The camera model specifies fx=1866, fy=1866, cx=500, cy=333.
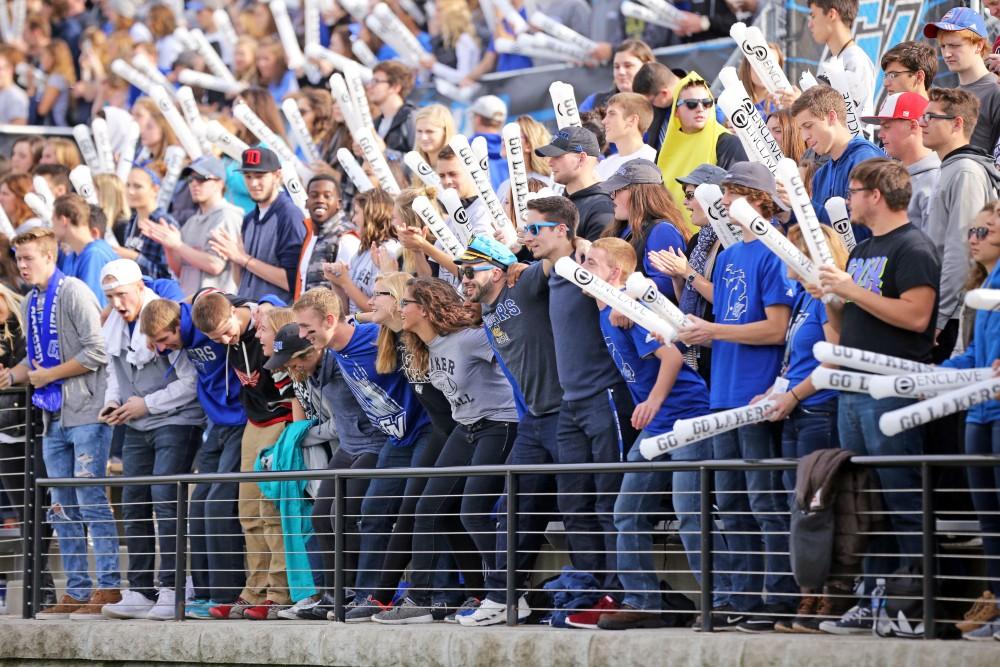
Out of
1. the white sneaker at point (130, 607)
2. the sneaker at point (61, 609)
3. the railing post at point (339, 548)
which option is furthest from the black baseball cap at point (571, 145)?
the sneaker at point (61, 609)

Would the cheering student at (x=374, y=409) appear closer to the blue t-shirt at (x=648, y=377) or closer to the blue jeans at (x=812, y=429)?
the blue t-shirt at (x=648, y=377)

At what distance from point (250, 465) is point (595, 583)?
268cm

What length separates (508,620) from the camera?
9.21 m

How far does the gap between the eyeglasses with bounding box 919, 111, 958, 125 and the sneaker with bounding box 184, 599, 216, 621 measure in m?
4.95

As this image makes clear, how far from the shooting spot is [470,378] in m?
9.89

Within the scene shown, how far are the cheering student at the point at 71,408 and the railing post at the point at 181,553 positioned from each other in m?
0.87

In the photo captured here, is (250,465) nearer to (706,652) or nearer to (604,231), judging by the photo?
(604,231)

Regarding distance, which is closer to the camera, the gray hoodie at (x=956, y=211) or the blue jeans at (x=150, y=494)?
the gray hoodie at (x=956, y=211)

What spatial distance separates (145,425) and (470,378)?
2.63m

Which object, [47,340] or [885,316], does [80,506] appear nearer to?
[47,340]

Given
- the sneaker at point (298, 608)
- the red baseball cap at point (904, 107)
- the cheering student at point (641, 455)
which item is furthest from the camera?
the sneaker at point (298, 608)

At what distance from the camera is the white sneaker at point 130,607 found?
11133 millimetres

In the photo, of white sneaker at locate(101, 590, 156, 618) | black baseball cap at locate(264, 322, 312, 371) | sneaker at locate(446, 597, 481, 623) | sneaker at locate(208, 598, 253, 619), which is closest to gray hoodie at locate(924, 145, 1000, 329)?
sneaker at locate(446, 597, 481, 623)

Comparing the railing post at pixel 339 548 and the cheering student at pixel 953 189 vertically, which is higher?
the cheering student at pixel 953 189
